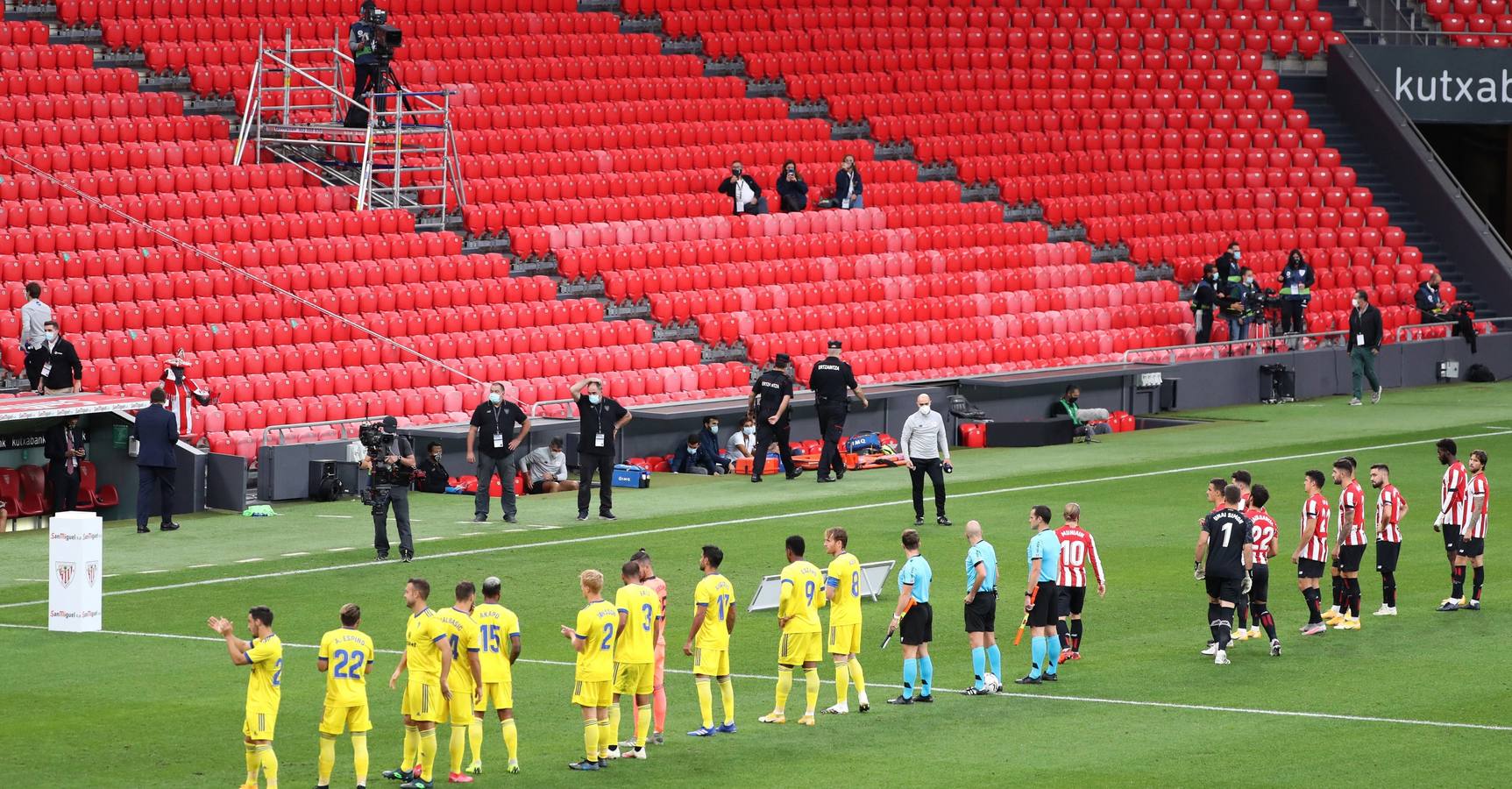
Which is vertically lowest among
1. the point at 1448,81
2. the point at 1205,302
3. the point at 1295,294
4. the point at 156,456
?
the point at 156,456

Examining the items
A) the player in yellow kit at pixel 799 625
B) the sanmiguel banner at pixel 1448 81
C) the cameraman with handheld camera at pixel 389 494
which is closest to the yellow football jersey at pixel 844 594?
the player in yellow kit at pixel 799 625

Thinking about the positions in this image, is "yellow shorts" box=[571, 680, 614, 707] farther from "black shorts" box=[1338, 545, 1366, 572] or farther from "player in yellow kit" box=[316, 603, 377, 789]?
"black shorts" box=[1338, 545, 1366, 572]

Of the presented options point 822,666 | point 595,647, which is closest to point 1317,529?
point 822,666

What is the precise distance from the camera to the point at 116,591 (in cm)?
2177

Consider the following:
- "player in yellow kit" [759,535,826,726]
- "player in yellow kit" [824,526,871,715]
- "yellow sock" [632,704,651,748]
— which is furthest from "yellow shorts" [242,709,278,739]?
"player in yellow kit" [824,526,871,715]

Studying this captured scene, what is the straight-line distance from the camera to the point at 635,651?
15.0 metres

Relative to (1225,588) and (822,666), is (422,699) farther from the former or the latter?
(1225,588)

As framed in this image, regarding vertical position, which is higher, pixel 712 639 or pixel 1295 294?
pixel 1295 294

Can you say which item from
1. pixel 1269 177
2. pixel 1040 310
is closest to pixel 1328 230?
pixel 1269 177

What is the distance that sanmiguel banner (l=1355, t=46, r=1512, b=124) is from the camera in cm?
4781

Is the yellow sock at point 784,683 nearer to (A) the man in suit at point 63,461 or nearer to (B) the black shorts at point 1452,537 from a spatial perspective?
(B) the black shorts at point 1452,537

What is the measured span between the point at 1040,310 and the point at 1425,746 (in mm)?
25230

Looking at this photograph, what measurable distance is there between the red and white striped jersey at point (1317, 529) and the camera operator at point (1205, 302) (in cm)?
2124

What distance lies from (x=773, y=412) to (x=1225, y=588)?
40.9 ft
